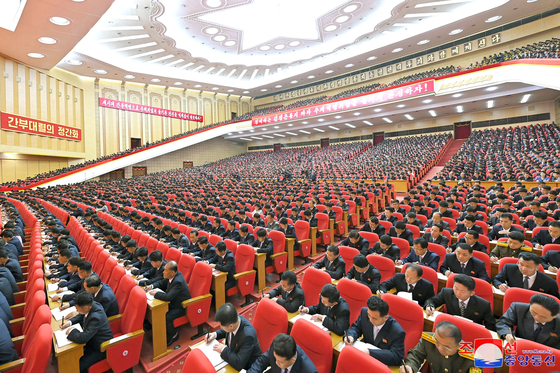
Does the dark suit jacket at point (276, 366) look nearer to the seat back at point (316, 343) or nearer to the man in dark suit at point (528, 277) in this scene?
the seat back at point (316, 343)

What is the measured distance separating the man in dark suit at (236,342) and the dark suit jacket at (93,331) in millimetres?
1193

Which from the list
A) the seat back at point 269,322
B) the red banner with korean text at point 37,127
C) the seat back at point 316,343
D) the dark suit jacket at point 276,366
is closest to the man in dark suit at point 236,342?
the dark suit jacket at point 276,366

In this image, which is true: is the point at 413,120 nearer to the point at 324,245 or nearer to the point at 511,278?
the point at 324,245

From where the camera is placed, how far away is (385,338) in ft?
6.88

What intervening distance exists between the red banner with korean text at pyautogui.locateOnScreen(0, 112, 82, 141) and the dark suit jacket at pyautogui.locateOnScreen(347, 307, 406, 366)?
19.5 m

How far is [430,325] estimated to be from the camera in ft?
7.45

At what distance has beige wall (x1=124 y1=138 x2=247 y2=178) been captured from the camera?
23.1 meters

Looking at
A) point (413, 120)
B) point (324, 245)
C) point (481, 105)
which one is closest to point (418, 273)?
point (324, 245)

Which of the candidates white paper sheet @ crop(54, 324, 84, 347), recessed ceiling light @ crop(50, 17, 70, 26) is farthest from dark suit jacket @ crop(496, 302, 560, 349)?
recessed ceiling light @ crop(50, 17, 70, 26)

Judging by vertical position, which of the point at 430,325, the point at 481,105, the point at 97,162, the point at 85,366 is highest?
the point at 481,105

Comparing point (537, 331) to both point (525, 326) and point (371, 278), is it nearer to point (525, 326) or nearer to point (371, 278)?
point (525, 326)

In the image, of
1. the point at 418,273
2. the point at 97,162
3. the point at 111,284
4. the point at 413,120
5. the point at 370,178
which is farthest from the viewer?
the point at 413,120

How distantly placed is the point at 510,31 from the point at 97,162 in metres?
27.6

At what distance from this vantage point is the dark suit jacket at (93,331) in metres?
2.29
